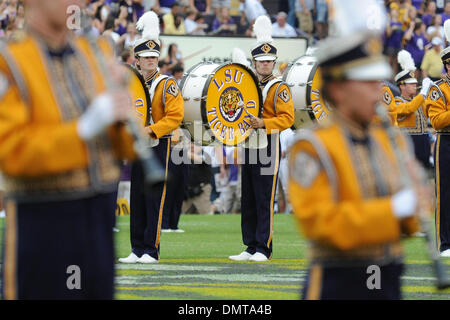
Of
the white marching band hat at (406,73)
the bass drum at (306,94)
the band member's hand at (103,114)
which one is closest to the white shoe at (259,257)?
the bass drum at (306,94)

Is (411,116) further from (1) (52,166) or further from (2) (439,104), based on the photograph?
(1) (52,166)

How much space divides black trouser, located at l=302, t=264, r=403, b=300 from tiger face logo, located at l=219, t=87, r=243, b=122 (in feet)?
25.5

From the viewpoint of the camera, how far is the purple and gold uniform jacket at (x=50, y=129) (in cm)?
443

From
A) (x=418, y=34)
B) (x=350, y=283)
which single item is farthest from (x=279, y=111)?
(x=418, y=34)

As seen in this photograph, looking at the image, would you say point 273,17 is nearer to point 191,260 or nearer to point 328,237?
point 191,260

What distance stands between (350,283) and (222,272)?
620 centimetres

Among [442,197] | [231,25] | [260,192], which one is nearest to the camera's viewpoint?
[260,192]

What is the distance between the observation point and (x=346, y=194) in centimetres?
434

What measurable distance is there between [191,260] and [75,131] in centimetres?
764

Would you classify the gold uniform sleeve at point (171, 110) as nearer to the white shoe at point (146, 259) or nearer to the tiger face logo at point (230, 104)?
the tiger face logo at point (230, 104)

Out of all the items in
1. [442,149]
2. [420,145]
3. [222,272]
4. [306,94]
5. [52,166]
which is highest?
[52,166]

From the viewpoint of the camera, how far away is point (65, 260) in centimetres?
455
